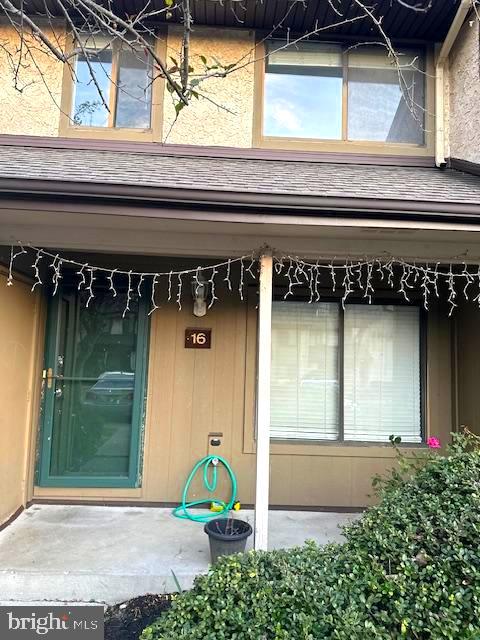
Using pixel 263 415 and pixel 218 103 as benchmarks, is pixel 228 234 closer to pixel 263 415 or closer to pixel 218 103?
pixel 263 415

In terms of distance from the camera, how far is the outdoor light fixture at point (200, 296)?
414cm

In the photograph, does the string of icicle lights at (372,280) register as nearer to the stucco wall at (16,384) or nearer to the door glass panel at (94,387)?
the door glass panel at (94,387)

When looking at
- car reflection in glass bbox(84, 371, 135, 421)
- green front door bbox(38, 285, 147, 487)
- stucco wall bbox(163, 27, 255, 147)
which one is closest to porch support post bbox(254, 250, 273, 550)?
green front door bbox(38, 285, 147, 487)

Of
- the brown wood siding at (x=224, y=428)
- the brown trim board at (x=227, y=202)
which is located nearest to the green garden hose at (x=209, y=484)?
the brown wood siding at (x=224, y=428)

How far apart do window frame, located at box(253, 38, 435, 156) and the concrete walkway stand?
11.7ft

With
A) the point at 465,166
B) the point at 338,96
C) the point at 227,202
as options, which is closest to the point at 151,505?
the point at 227,202

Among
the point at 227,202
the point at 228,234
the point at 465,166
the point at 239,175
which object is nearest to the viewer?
the point at 227,202

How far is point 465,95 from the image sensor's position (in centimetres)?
415

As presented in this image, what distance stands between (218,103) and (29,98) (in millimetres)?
1852

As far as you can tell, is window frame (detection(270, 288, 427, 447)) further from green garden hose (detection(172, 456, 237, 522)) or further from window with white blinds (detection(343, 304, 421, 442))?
green garden hose (detection(172, 456, 237, 522))

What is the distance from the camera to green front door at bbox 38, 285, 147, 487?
13.8 ft

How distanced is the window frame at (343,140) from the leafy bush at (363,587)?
10.9 feet

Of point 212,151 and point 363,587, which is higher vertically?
point 212,151

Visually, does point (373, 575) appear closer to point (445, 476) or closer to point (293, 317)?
point (445, 476)
